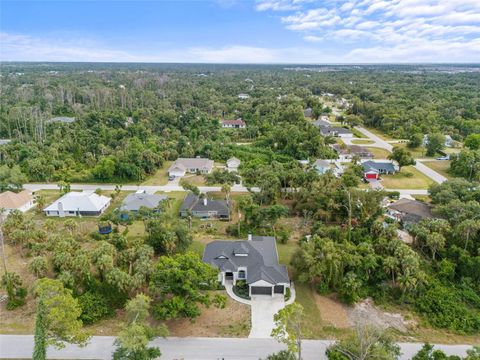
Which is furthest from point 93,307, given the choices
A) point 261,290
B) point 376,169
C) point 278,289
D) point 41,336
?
point 376,169

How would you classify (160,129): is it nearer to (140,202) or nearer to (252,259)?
(140,202)

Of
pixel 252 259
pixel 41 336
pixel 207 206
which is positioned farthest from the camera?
pixel 207 206

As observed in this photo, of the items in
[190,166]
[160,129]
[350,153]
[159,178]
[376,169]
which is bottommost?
[159,178]

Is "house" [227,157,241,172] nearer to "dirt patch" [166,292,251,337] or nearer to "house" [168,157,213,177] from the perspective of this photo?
"house" [168,157,213,177]

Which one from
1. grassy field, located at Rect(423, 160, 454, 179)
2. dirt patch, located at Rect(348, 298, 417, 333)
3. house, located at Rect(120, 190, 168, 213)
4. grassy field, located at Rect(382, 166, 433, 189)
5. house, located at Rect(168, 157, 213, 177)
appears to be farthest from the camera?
grassy field, located at Rect(423, 160, 454, 179)

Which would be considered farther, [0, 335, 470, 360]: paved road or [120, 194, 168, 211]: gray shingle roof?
[120, 194, 168, 211]: gray shingle roof

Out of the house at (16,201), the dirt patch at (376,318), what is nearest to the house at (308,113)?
the house at (16,201)

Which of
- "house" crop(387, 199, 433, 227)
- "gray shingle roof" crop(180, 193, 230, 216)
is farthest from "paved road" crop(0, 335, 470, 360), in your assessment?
"gray shingle roof" crop(180, 193, 230, 216)
